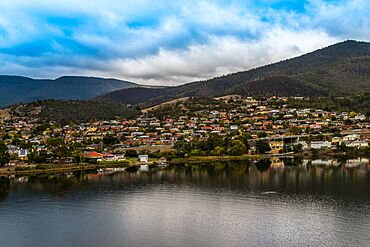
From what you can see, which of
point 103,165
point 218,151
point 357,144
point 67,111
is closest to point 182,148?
point 218,151

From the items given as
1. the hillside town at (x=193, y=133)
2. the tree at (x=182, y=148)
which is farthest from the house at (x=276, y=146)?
the tree at (x=182, y=148)

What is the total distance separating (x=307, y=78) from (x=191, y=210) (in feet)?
301

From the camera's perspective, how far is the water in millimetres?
17281

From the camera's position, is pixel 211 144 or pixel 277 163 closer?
pixel 277 163

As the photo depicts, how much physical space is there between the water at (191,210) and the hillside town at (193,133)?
10691 mm

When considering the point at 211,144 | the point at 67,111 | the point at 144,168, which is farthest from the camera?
the point at 67,111

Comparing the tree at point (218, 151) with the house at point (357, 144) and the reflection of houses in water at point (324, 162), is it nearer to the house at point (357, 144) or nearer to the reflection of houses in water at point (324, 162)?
the reflection of houses in water at point (324, 162)

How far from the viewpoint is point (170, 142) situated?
53.4 meters

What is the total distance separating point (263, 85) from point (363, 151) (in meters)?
60.5

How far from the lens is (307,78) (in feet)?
353

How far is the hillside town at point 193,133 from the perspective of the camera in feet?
149

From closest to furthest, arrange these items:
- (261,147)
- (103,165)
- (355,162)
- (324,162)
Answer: (355,162) < (103,165) < (324,162) < (261,147)

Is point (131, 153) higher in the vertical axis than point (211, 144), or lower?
lower

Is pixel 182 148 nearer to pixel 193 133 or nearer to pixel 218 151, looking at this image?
pixel 218 151
